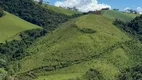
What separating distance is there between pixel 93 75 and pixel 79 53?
2204 centimetres

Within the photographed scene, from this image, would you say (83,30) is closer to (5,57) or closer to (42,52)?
(42,52)

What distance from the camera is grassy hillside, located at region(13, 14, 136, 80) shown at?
5669 inches

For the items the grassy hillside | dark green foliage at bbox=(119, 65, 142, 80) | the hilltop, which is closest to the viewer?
dark green foliage at bbox=(119, 65, 142, 80)

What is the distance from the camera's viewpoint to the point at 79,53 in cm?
15462

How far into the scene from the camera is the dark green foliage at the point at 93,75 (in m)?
134

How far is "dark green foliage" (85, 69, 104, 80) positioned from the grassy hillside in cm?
169

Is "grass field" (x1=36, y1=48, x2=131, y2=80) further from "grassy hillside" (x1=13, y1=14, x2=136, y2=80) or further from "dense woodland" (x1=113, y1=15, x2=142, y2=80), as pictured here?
"dense woodland" (x1=113, y1=15, x2=142, y2=80)

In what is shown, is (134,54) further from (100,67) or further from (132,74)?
(100,67)

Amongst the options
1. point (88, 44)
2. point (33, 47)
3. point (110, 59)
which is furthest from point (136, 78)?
point (33, 47)

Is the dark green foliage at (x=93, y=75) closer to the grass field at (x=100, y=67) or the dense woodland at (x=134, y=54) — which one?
the grass field at (x=100, y=67)

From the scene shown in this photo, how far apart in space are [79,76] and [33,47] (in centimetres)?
5025

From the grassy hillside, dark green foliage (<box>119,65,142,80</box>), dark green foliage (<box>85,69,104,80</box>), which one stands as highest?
the grassy hillside

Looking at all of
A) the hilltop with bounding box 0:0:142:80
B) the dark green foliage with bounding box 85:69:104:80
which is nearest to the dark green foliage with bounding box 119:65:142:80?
the hilltop with bounding box 0:0:142:80

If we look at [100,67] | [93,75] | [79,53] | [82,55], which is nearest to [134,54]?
[82,55]
